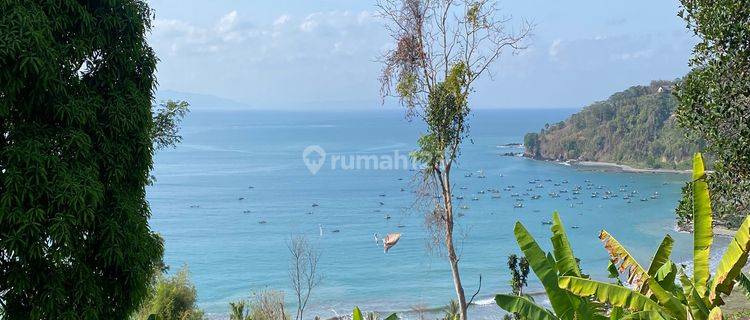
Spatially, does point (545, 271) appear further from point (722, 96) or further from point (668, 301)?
point (722, 96)

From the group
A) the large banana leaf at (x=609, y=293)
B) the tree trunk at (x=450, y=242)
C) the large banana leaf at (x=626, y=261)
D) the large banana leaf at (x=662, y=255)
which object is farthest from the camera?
the tree trunk at (x=450, y=242)

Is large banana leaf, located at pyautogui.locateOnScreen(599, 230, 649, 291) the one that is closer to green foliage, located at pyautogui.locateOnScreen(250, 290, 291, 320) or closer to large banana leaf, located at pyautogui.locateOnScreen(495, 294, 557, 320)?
large banana leaf, located at pyautogui.locateOnScreen(495, 294, 557, 320)

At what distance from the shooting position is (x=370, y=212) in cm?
4594

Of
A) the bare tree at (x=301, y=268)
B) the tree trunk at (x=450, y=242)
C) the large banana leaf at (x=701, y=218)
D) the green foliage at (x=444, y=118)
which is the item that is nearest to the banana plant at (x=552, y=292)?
the large banana leaf at (x=701, y=218)

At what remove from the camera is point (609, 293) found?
165 inches

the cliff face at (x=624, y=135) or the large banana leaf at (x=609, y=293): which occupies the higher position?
the cliff face at (x=624, y=135)

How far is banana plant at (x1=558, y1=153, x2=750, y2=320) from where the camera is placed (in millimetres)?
4188

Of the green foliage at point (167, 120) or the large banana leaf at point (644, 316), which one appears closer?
the large banana leaf at point (644, 316)

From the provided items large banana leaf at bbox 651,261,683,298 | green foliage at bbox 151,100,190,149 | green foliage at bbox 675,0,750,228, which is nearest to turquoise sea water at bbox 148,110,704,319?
green foliage at bbox 151,100,190,149

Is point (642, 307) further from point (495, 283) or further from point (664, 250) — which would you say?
point (495, 283)

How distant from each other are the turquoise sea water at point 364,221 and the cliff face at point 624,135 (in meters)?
3.07

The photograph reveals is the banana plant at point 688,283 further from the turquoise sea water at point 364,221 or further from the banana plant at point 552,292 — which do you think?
the turquoise sea water at point 364,221

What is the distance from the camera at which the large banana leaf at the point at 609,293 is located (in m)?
4.14

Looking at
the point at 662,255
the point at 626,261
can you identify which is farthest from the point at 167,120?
Answer: the point at 662,255
